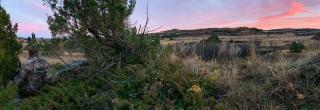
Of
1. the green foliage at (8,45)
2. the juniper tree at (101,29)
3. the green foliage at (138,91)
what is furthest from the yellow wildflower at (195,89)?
the green foliage at (8,45)

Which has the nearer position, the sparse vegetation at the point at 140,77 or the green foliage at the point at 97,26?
the sparse vegetation at the point at 140,77

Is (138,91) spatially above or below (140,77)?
below

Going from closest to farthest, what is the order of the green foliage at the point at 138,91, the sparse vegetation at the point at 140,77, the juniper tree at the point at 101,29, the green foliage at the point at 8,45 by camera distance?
the sparse vegetation at the point at 140,77 < the green foliage at the point at 138,91 < the juniper tree at the point at 101,29 < the green foliage at the point at 8,45

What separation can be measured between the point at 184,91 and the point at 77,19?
174 inches

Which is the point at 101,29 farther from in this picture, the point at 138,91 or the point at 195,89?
the point at 195,89

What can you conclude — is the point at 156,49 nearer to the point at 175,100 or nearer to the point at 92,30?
the point at 92,30

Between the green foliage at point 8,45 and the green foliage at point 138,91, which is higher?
the green foliage at point 8,45

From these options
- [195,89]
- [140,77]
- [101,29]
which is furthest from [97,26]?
[195,89]

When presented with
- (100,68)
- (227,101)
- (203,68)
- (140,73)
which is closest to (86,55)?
(100,68)

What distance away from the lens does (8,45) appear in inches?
513

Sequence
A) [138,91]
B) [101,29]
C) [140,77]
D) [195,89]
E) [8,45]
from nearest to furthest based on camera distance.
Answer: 1. [195,89]
2. [138,91]
3. [140,77]
4. [101,29]
5. [8,45]

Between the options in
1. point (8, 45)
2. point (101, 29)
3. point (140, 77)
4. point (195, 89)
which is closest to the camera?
point (195, 89)

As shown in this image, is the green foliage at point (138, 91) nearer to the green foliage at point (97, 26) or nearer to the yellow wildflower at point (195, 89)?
the yellow wildflower at point (195, 89)

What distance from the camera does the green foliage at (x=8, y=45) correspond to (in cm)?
1210
